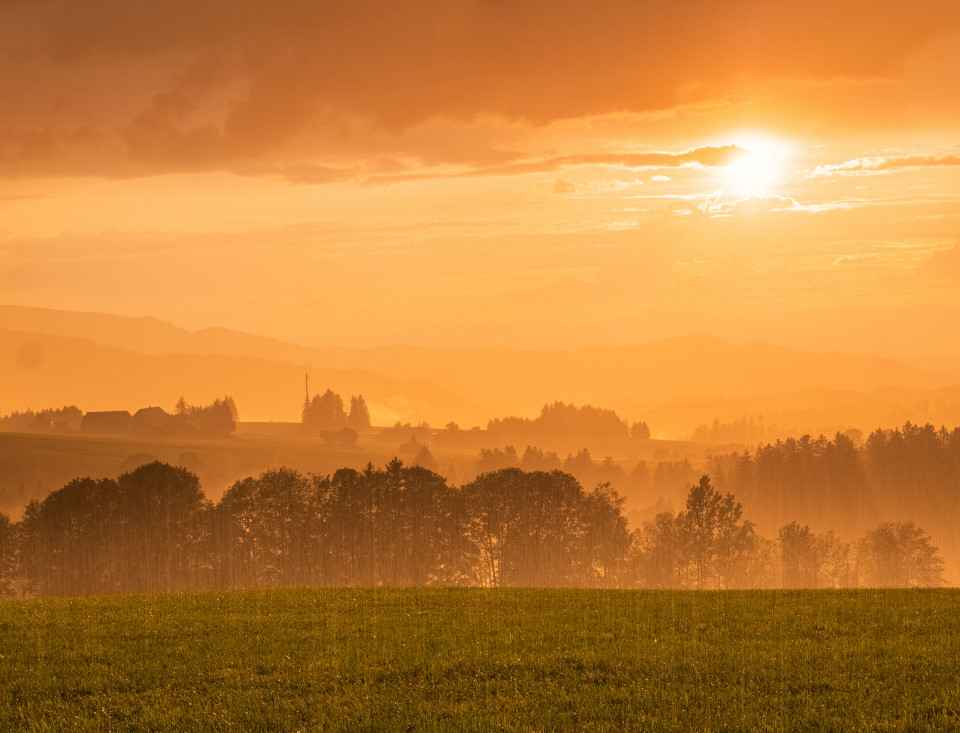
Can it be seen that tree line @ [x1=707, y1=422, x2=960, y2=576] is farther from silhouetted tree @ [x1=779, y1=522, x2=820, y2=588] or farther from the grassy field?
the grassy field

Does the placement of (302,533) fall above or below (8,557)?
above

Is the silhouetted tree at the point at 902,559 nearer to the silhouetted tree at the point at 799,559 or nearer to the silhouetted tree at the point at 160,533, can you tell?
the silhouetted tree at the point at 799,559

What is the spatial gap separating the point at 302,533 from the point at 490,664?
92.1m

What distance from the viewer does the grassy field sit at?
21625 mm

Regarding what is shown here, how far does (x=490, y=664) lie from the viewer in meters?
25.3

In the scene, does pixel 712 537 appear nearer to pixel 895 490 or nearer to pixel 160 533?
pixel 160 533

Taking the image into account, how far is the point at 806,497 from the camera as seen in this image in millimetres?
199250

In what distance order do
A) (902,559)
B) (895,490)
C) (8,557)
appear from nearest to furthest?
(8,557) → (902,559) → (895,490)

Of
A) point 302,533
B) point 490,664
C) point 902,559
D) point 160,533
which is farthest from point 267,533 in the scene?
point 902,559

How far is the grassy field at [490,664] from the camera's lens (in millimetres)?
21625

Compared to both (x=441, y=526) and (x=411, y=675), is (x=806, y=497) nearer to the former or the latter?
(x=441, y=526)

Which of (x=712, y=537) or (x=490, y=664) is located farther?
(x=712, y=537)

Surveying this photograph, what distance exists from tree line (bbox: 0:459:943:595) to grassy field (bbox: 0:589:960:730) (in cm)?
7639

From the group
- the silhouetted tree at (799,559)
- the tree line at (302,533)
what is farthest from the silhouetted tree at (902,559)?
the tree line at (302,533)
